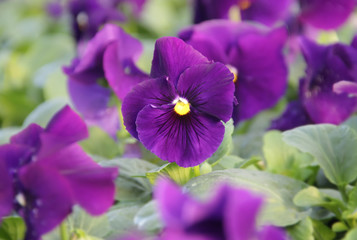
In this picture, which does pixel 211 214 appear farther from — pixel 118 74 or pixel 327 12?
pixel 327 12

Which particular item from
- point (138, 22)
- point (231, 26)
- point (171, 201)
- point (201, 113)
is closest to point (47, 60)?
point (138, 22)

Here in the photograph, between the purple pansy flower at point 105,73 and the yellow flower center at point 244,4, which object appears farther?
the yellow flower center at point 244,4

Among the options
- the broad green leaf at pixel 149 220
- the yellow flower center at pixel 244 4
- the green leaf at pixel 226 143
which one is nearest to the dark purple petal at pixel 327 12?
the yellow flower center at pixel 244 4

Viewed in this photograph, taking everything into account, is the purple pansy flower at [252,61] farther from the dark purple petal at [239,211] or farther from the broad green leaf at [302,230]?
the dark purple petal at [239,211]

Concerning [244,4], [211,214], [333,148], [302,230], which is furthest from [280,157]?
[244,4]

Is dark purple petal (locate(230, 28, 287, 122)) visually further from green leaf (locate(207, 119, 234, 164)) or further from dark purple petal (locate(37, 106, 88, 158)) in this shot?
dark purple petal (locate(37, 106, 88, 158))
